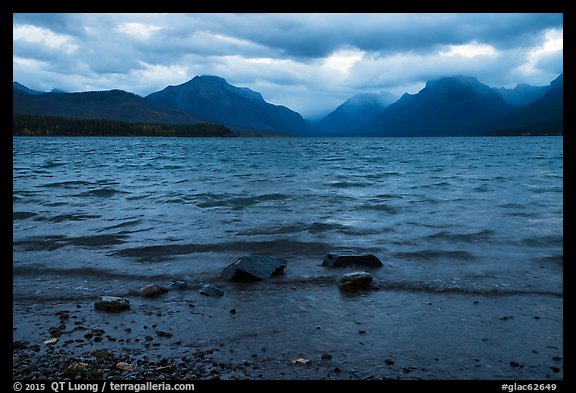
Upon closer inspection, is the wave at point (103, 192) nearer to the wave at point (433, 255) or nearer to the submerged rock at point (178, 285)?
the submerged rock at point (178, 285)

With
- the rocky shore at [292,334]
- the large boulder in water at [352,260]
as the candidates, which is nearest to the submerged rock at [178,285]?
→ the rocky shore at [292,334]

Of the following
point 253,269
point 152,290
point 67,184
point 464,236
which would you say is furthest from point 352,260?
point 67,184

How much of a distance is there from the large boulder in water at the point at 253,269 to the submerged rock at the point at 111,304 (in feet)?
9.69

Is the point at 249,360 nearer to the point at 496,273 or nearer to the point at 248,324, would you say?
the point at 248,324

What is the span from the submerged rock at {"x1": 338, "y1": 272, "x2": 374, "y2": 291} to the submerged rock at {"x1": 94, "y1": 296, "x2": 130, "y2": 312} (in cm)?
509

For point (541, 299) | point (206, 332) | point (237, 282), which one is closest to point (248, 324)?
point (206, 332)

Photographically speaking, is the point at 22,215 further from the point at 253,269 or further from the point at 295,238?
the point at 253,269

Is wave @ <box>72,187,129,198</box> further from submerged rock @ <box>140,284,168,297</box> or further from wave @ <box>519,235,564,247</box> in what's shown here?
wave @ <box>519,235,564,247</box>

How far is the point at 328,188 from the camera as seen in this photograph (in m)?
32.6

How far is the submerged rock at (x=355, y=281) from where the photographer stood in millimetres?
10555

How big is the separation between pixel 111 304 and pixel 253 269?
3.76m

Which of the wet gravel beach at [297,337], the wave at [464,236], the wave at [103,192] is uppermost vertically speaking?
the wave at [103,192]
